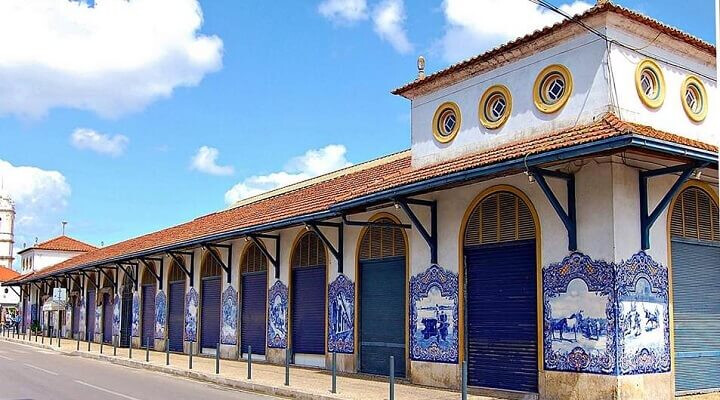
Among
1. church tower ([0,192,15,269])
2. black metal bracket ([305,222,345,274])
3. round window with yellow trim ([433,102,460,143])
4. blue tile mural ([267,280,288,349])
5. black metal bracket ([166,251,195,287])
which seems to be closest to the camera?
round window with yellow trim ([433,102,460,143])

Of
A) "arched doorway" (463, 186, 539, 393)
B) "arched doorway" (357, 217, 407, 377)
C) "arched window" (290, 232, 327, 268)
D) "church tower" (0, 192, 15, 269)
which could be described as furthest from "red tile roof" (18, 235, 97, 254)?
"arched doorway" (463, 186, 539, 393)

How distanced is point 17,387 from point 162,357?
10353 millimetres

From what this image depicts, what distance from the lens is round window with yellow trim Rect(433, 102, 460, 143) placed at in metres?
17.6

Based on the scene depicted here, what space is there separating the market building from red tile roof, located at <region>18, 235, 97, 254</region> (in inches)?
2399

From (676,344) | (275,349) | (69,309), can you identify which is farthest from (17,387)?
(69,309)

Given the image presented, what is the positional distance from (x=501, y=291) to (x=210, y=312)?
15.8 metres

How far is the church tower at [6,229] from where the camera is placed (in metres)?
102

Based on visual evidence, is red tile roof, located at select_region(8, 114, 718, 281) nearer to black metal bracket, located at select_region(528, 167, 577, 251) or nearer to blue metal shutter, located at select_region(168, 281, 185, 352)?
black metal bracket, located at select_region(528, 167, 577, 251)

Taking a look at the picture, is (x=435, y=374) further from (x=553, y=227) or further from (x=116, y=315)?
(x=116, y=315)

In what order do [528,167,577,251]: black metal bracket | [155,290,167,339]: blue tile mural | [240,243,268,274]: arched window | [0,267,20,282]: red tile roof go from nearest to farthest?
[528,167,577,251]: black metal bracket < [240,243,268,274]: arched window < [155,290,167,339]: blue tile mural < [0,267,20,282]: red tile roof

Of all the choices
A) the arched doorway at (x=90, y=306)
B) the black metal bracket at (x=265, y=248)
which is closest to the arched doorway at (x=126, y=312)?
the arched doorway at (x=90, y=306)

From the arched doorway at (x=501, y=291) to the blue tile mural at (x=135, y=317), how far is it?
76.0ft

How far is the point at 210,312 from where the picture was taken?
95.0 feet

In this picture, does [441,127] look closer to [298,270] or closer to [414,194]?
[414,194]
